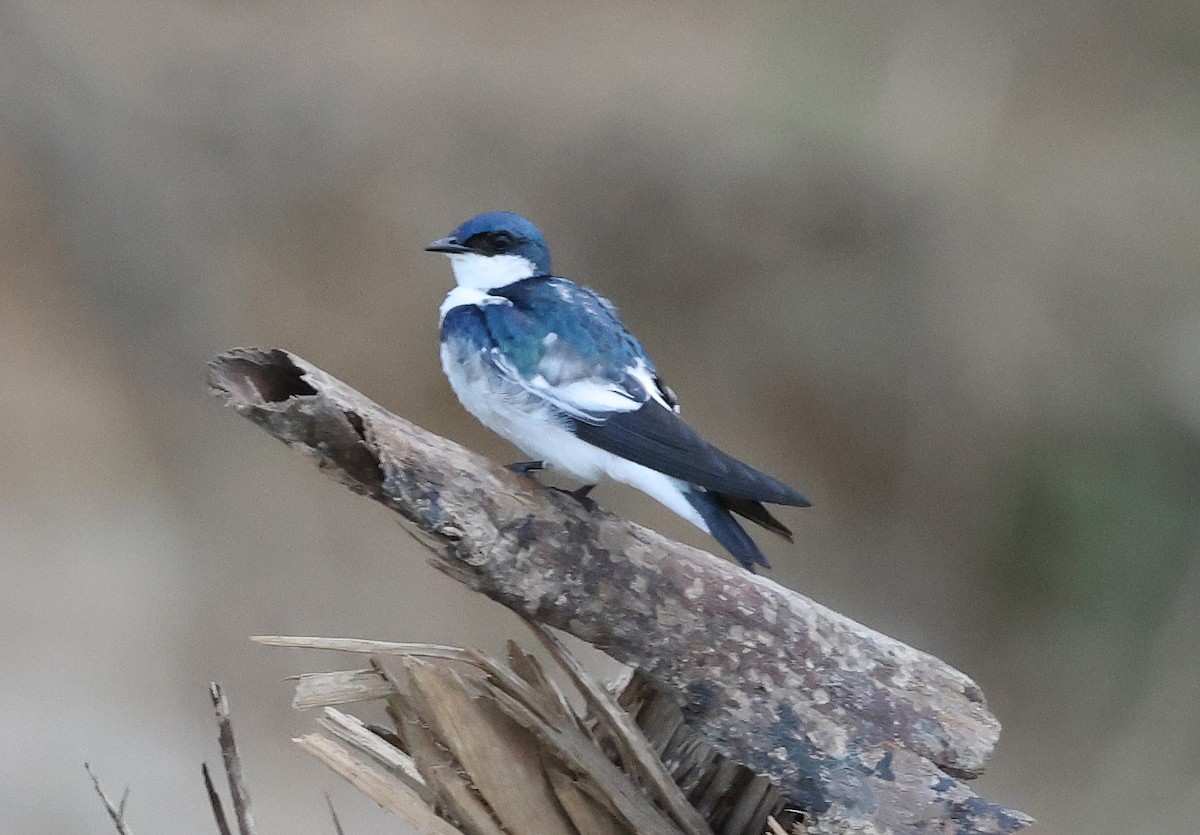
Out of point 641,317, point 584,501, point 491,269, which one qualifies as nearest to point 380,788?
point 584,501

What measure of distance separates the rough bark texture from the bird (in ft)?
0.22

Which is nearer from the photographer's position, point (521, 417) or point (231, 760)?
point (231, 760)

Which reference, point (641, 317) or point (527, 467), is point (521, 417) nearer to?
point (527, 467)

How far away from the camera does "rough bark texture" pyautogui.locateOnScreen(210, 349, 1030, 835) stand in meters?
1.06

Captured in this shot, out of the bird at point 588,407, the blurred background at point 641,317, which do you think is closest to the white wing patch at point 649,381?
the bird at point 588,407

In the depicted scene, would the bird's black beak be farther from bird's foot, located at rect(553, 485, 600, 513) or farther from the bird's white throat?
bird's foot, located at rect(553, 485, 600, 513)

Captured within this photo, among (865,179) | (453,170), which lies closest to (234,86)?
(453,170)

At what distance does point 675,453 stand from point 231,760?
534 millimetres

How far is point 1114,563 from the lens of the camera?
10.0 ft

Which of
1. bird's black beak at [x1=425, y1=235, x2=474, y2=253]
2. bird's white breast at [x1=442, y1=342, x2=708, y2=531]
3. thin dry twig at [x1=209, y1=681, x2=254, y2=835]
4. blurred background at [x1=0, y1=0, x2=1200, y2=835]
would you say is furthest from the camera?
blurred background at [x1=0, y1=0, x2=1200, y2=835]

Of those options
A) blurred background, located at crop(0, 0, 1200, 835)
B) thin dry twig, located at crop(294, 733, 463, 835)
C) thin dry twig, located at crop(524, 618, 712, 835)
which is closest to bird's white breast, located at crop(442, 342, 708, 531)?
thin dry twig, located at crop(524, 618, 712, 835)

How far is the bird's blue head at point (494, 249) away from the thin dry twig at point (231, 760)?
0.71m

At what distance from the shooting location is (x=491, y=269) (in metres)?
1.59

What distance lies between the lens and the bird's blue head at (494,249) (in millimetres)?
1575
